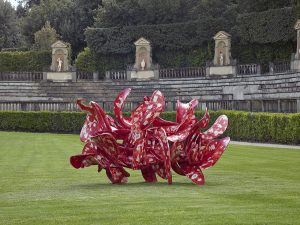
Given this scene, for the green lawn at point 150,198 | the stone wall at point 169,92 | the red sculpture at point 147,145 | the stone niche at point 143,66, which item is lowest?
the green lawn at point 150,198

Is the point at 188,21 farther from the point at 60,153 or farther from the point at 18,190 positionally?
the point at 18,190

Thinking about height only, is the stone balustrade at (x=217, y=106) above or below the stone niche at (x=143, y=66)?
below

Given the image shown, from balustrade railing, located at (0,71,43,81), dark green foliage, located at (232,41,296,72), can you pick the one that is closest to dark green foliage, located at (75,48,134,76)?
balustrade railing, located at (0,71,43,81)

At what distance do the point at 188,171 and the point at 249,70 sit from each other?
2811 centimetres

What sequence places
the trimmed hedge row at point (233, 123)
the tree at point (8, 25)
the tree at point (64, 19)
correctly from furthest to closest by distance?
1. the tree at point (8, 25)
2. the tree at point (64, 19)
3. the trimmed hedge row at point (233, 123)

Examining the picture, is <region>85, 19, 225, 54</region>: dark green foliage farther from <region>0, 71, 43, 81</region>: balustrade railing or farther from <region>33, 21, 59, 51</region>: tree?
<region>0, 71, 43, 81</region>: balustrade railing

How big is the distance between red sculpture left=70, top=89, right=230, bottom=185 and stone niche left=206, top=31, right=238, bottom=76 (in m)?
28.7

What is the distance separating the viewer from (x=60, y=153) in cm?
1453

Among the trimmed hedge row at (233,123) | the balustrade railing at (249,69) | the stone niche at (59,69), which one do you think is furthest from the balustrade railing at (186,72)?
the trimmed hedge row at (233,123)

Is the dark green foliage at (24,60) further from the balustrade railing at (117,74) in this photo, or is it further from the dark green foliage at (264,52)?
the dark green foliage at (264,52)

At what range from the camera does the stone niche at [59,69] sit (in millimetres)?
39688

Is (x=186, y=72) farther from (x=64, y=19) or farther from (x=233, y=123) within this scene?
(x=64, y=19)

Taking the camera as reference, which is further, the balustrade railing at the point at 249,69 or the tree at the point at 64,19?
the tree at the point at 64,19

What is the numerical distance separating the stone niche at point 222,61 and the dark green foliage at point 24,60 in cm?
1937
